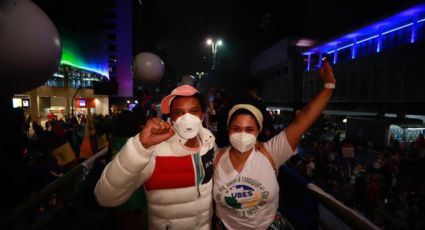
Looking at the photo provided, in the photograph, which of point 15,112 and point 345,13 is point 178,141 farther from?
point 345,13

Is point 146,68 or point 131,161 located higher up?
point 146,68

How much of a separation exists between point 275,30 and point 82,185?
5616cm

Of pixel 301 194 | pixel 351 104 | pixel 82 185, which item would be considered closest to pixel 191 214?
pixel 301 194

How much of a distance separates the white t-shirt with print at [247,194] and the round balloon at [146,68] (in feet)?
19.5

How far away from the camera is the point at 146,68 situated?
757 centimetres

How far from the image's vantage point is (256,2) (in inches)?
1956

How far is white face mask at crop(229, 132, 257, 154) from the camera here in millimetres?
2230

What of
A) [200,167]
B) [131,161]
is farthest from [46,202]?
[200,167]

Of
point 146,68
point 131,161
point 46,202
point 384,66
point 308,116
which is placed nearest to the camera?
point 131,161

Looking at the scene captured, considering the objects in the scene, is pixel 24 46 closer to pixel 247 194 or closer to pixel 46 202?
pixel 46 202

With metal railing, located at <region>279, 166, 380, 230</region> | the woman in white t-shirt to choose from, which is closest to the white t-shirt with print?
the woman in white t-shirt

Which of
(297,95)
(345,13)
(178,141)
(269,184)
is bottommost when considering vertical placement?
(269,184)

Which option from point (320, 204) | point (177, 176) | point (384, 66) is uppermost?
point (384, 66)

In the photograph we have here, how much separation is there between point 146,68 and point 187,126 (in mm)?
5869
